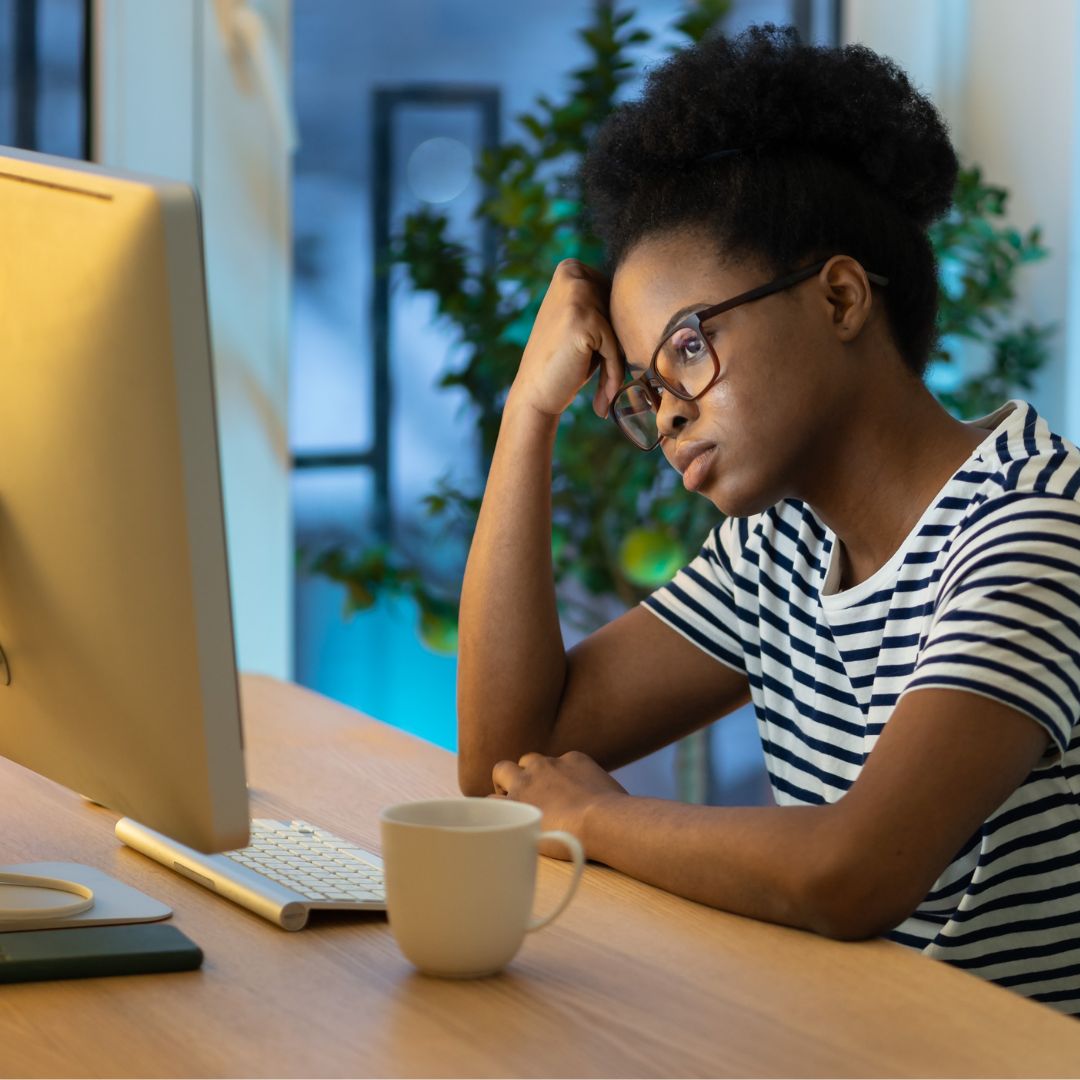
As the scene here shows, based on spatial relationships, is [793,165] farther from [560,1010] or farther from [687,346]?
[560,1010]

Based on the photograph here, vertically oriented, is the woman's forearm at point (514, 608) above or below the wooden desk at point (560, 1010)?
above

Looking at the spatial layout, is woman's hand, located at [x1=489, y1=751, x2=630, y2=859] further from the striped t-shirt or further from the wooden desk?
the striped t-shirt

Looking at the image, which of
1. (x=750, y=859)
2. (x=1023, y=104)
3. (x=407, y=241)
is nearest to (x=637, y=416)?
(x=750, y=859)

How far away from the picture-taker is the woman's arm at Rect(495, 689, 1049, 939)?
35.4 inches

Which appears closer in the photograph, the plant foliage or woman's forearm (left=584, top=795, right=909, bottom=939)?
woman's forearm (left=584, top=795, right=909, bottom=939)

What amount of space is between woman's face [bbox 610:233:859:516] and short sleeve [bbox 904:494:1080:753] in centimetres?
19

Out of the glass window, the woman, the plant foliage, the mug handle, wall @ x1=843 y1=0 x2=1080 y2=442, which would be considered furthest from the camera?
wall @ x1=843 y1=0 x2=1080 y2=442

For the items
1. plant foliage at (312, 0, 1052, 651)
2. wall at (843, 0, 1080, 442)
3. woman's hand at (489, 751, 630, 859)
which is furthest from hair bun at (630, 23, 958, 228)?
wall at (843, 0, 1080, 442)

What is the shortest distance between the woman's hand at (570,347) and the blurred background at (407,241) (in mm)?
724

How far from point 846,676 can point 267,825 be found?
1.58ft

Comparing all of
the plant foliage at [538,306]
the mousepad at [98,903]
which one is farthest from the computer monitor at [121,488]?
the plant foliage at [538,306]

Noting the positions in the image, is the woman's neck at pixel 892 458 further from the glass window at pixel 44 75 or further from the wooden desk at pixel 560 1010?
the glass window at pixel 44 75

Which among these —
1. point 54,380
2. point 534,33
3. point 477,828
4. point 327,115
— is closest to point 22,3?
point 327,115

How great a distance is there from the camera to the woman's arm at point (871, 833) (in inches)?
35.4
